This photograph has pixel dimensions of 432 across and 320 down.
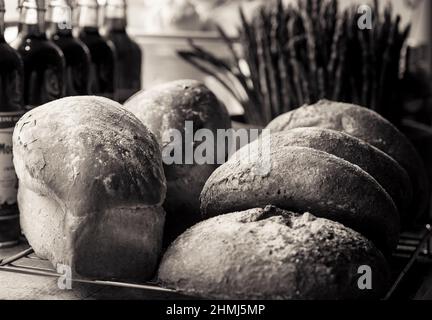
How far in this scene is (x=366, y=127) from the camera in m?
1.11

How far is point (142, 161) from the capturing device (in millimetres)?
856

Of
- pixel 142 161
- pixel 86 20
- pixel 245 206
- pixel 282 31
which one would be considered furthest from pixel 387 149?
pixel 86 20

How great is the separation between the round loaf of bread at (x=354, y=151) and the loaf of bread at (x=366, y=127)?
0.08 meters

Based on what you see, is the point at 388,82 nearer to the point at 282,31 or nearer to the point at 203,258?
the point at 282,31

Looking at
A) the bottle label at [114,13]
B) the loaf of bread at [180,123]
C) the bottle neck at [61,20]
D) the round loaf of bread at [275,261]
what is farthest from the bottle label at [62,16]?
the round loaf of bread at [275,261]

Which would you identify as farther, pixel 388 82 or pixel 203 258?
pixel 388 82

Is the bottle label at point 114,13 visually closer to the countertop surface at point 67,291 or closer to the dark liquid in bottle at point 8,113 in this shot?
the dark liquid in bottle at point 8,113

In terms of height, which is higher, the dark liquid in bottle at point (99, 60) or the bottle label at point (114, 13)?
the bottle label at point (114, 13)

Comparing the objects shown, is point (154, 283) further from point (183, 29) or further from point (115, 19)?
point (183, 29)

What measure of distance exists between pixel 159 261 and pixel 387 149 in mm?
461

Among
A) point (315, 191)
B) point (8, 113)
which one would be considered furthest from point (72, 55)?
point (315, 191)

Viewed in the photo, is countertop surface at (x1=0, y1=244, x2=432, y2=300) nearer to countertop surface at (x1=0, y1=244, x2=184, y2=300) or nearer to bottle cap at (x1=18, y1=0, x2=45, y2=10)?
countertop surface at (x1=0, y1=244, x2=184, y2=300)

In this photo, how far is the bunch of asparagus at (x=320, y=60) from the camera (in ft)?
4.86

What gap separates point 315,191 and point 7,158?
1.64 feet
